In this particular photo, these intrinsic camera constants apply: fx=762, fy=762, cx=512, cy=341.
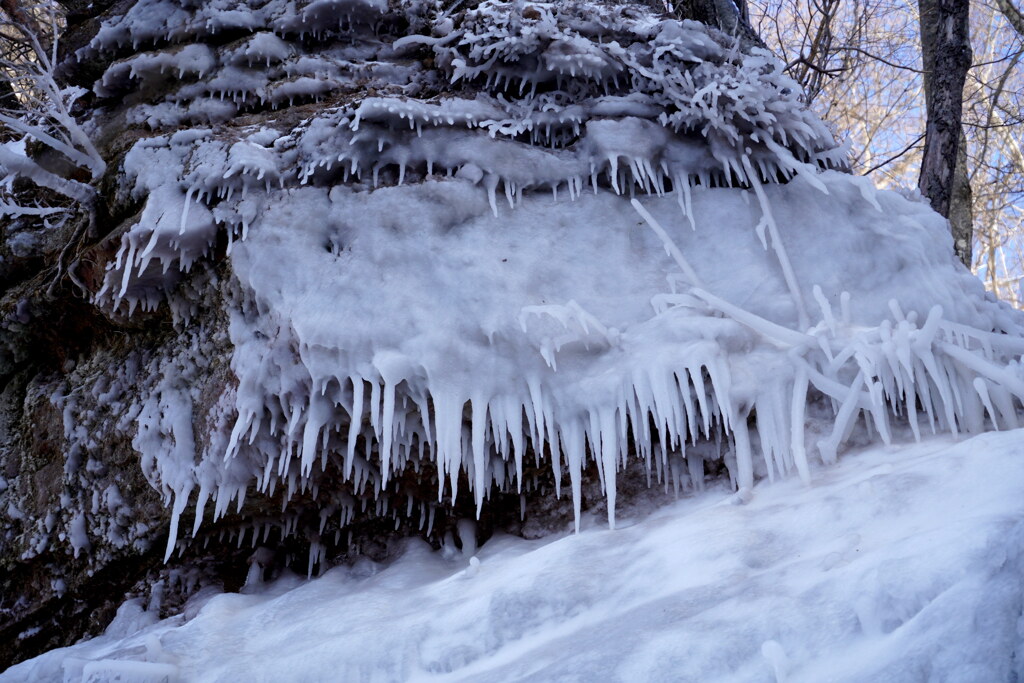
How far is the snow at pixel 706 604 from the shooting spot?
4.46ft

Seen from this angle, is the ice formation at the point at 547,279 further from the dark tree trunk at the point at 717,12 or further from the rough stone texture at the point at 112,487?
the dark tree trunk at the point at 717,12

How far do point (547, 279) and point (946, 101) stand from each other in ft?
9.62

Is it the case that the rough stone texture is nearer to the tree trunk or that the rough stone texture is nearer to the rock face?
the rock face

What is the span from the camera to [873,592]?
1.47 meters

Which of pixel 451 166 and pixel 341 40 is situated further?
pixel 341 40

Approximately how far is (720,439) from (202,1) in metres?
3.34

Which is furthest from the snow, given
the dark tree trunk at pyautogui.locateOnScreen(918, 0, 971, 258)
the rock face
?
the dark tree trunk at pyautogui.locateOnScreen(918, 0, 971, 258)

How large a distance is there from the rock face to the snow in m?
0.29

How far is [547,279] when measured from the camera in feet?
9.61

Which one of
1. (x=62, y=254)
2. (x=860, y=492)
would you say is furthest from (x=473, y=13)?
(x=860, y=492)

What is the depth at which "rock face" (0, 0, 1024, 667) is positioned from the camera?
261cm

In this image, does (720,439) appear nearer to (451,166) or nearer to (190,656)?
(451,166)

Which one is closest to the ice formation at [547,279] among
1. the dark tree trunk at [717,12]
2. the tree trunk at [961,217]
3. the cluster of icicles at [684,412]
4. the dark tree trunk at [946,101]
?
the cluster of icicles at [684,412]

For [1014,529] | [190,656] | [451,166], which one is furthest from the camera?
[451,166]
